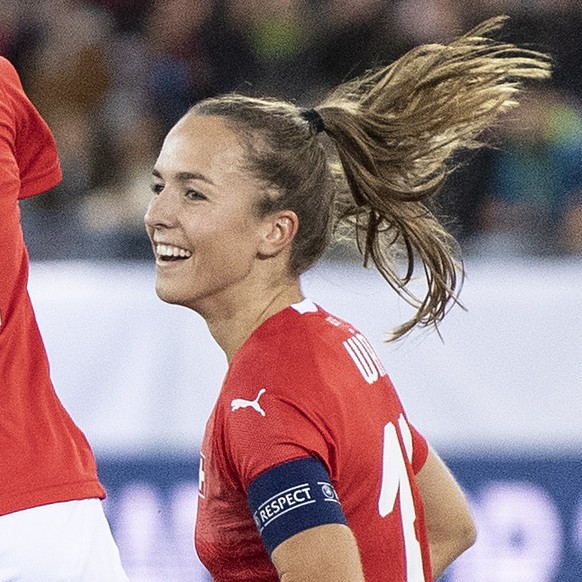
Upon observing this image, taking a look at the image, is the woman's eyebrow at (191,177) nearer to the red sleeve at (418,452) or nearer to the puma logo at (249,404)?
the puma logo at (249,404)

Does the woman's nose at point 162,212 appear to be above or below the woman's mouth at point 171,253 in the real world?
above

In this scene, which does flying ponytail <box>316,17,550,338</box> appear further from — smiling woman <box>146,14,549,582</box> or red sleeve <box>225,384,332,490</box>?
red sleeve <box>225,384,332,490</box>

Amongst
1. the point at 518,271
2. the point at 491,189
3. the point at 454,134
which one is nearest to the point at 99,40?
the point at 491,189

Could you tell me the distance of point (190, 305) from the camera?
2049 mm

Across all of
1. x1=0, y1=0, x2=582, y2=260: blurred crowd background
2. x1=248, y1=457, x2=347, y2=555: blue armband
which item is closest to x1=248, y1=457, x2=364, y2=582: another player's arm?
x1=248, y1=457, x2=347, y2=555: blue armband

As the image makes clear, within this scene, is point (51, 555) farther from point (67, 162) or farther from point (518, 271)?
point (67, 162)

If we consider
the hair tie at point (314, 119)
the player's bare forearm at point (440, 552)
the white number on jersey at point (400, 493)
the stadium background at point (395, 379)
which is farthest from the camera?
the stadium background at point (395, 379)

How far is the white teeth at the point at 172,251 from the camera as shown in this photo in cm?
201

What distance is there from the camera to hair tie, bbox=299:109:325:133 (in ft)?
6.84

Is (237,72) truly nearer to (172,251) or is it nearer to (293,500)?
(172,251)

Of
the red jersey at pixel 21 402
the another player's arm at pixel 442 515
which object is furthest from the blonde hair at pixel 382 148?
the red jersey at pixel 21 402

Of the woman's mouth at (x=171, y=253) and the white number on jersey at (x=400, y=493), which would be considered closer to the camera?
the white number on jersey at (x=400, y=493)

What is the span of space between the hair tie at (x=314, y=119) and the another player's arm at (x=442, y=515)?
60cm

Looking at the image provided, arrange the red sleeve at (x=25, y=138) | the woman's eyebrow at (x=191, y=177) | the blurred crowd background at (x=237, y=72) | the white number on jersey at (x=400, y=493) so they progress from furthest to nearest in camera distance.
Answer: the blurred crowd background at (x=237, y=72) < the red sleeve at (x=25, y=138) < the woman's eyebrow at (x=191, y=177) < the white number on jersey at (x=400, y=493)
